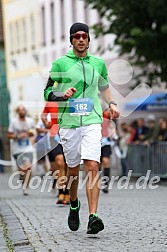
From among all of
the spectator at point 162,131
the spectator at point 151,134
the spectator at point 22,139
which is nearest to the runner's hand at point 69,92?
the spectator at point 22,139

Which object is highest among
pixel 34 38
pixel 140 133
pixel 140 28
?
pixel 34 38

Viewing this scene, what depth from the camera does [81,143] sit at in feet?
31.2

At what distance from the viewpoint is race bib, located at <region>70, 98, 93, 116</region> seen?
9.35 meters

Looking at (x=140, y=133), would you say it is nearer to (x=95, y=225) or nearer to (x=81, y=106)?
(x=81, y=106)

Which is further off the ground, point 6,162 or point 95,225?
point 95,225

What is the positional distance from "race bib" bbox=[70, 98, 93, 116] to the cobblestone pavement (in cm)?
110

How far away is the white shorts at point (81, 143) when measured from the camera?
30.8ft

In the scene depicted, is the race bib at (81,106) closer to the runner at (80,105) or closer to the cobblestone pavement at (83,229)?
the runner at (80,105)

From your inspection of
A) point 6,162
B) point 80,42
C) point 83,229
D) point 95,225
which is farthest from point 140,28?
point 95,225

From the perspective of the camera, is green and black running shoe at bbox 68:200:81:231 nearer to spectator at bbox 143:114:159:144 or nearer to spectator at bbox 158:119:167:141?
spectator at bbox 158:119:167:141

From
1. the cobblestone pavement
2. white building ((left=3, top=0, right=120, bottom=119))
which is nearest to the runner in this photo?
the cobblestone pavement

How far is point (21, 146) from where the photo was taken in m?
19.1

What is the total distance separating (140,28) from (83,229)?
51.6 feet

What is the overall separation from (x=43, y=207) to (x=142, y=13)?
12380 mm
